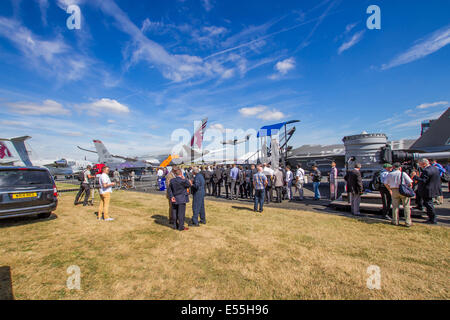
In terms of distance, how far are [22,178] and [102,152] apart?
991 inches

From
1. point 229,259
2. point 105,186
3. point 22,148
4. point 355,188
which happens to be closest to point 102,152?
point 22,148

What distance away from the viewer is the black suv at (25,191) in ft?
17.0

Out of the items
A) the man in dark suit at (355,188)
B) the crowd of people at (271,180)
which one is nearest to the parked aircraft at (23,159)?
the crowd of people at (271,180)

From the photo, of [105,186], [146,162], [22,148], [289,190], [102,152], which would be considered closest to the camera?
[105,186]

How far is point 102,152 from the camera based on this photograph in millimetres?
27688

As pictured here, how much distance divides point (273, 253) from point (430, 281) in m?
2.46

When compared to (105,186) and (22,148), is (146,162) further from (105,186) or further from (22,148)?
(105,186)

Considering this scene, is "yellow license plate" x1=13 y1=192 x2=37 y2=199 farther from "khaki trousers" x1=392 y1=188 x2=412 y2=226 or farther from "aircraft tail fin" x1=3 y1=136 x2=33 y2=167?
"aircraft tail fin" x1=3 y1=136 x2=33 y2=167

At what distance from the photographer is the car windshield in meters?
5.44

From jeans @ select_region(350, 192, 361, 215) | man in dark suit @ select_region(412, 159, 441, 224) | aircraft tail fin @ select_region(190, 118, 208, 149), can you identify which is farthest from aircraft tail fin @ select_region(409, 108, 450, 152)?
aircraft tail fin @ select_region(190, 118, 208, 149)

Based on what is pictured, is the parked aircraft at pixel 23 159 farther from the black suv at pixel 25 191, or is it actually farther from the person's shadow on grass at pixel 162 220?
the person's shadow on grass at pixel 162 220

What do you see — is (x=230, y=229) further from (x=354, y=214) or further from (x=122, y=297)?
(x=354, y=214)

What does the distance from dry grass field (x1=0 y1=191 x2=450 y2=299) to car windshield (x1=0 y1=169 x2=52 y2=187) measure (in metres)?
1.42

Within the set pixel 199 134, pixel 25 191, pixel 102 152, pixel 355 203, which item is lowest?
pixel 355 203
